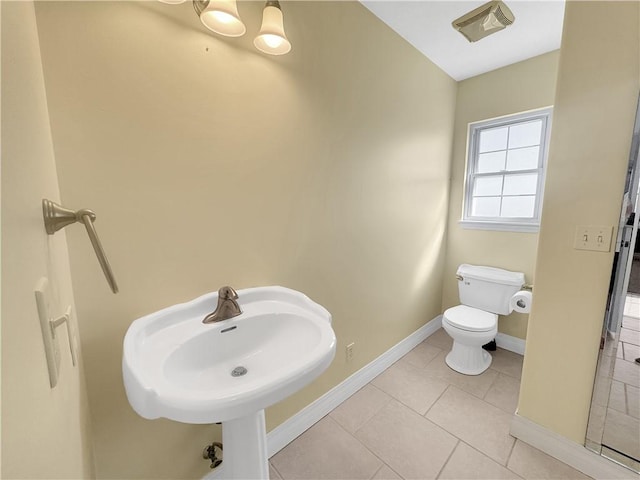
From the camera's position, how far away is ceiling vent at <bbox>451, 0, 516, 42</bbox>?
1.45 metres

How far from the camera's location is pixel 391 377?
6.47 ft

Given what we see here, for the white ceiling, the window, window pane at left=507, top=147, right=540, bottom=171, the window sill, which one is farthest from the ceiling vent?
the window sill

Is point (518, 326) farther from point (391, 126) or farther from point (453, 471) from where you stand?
point (391, 126)

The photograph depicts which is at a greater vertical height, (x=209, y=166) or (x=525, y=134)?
(x=525, y=134)

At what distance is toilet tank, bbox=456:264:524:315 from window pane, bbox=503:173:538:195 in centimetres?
69

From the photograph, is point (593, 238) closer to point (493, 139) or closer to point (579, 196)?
point (579, 196)

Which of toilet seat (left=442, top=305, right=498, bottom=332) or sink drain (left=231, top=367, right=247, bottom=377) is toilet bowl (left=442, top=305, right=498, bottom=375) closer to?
toilet seat (left=442, top=305, right=498, bottom=332)

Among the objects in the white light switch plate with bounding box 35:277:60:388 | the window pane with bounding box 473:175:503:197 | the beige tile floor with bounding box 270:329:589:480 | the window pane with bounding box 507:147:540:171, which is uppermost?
the window pane with bounding box 507:147:540:171

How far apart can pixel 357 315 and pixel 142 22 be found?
1.75 meters

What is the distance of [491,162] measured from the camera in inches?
94.7

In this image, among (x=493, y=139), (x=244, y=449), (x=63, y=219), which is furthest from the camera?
(x=493, y=139)

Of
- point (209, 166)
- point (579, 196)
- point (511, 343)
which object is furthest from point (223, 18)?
point (511, 343)

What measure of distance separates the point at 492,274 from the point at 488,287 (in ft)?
0.37

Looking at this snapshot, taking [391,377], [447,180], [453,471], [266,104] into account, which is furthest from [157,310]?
[447,180]
